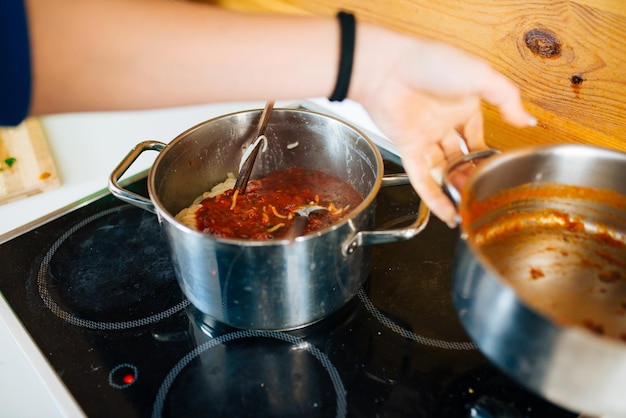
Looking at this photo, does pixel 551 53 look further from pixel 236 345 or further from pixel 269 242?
pixel 236 345

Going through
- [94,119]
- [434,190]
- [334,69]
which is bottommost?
[94,119]

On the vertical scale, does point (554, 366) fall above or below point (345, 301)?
above

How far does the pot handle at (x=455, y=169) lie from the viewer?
23.8 inches

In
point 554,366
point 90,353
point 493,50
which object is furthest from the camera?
point 493,50

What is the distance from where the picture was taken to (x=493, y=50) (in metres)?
0.96

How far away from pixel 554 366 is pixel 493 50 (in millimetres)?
645

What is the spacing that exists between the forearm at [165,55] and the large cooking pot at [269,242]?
0.17 metres

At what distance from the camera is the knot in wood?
87 cm

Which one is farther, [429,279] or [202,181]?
[202,181]

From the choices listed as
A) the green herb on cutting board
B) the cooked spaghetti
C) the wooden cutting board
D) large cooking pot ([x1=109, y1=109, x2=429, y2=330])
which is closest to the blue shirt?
large cooking pot ([x1=109, y1=109, x2=429, y2=330])

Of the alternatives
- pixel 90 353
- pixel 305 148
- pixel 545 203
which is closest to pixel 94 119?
pixel 305 148

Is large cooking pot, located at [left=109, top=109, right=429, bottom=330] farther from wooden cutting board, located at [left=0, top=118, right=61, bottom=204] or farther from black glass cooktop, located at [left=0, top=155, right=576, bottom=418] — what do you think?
wooden cutting board, located at [left=0, top=118, right=61, bottom=204]

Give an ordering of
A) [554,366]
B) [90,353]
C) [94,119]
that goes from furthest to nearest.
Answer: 1. [94,119]
2. [90,353]
3. [554,366]

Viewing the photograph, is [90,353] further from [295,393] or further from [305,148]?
[305,148]
